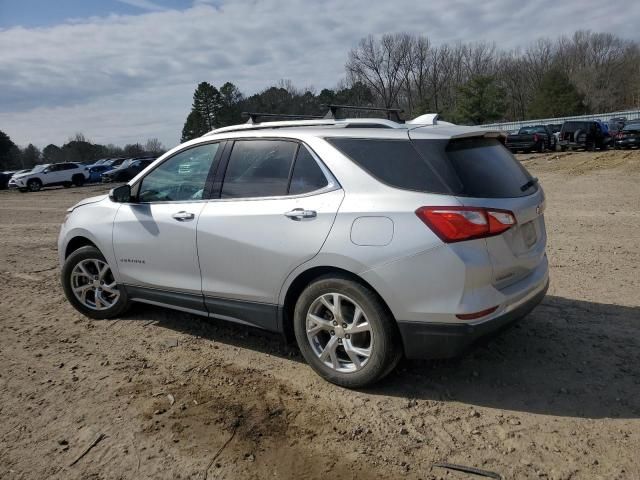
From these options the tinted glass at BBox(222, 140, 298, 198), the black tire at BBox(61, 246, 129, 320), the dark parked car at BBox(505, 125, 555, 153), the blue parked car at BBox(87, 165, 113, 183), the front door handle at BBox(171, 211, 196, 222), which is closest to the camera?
the tinted glass at BBox(222, 140, 298, 198)

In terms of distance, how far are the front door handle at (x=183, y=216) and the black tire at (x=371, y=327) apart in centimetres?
119

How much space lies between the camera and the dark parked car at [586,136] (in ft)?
91.5

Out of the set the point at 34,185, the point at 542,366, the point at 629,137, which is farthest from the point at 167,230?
the point at 34,185

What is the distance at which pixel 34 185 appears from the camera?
31719mm

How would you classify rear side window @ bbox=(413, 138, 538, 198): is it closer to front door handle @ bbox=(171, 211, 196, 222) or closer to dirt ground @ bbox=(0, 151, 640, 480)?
dirt ground @ bbox=(0, 151, 640, 480)

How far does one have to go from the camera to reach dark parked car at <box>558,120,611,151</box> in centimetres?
2789

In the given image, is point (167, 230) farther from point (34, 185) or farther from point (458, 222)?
point (34, 185)

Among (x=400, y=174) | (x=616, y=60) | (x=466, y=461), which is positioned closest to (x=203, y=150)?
(x=400, y=174)

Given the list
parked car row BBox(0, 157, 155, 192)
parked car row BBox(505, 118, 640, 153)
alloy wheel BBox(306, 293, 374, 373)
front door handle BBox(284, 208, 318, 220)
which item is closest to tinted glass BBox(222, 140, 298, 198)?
front door handle BBox(284, 208, 318, 220)

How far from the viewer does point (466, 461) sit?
2.80 m

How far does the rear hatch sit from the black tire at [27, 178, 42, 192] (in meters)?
33.3

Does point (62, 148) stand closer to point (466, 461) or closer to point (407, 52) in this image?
point (407, 52)

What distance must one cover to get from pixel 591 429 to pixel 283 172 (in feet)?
8.30

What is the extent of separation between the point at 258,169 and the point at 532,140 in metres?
28.3
